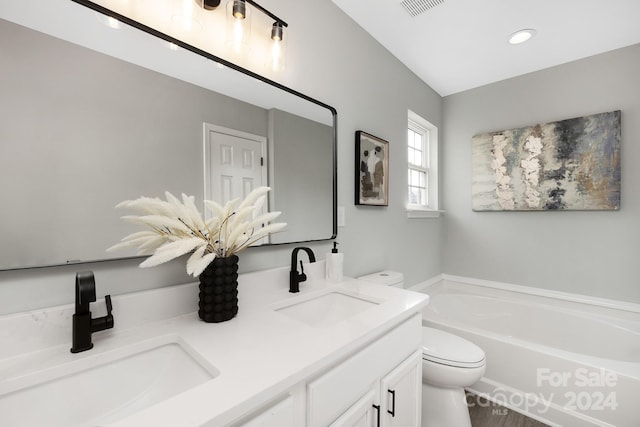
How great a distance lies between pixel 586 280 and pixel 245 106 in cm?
292

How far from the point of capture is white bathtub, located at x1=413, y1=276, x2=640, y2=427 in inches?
57.9

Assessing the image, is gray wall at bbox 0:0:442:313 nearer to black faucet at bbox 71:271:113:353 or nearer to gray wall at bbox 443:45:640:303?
black faucet at bbox 71:271:113:353

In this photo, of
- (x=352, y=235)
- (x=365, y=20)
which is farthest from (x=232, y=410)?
(x=365, y=20)

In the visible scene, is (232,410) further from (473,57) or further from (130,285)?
(473,57)

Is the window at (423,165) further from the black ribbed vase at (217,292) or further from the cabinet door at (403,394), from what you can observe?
the black ribbed vase at (217,292)

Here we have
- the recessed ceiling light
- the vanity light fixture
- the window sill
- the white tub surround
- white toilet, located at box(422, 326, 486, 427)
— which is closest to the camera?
the white tub surround

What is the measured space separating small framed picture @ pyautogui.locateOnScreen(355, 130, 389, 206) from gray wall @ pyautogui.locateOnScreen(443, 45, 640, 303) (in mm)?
1317

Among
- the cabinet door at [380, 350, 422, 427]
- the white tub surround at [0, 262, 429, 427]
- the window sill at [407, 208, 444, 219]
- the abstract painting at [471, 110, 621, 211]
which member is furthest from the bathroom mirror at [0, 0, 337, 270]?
the abstract painting at [471, 110, 621, 211]

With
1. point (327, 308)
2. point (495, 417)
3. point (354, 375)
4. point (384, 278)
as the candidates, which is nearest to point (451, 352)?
point (384, 278)

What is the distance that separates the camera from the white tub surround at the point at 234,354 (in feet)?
1.76

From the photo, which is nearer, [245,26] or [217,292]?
[217,292]

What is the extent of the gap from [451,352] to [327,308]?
76 centimetres

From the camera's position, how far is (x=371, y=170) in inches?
74.0

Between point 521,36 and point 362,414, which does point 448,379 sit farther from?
point 521,36
